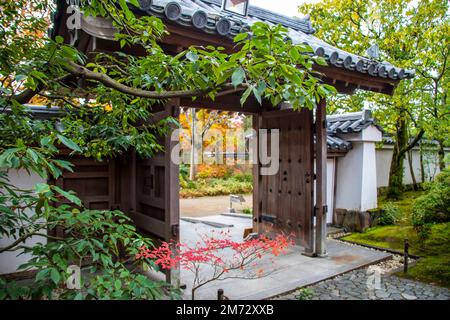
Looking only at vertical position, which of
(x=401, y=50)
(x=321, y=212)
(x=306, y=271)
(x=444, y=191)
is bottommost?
(x=306, y=271)

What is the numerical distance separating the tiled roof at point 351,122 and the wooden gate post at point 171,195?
16.8 feet

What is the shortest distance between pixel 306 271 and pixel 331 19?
7613 mm

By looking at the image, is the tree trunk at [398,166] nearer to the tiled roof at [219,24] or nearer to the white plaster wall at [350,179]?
the white plaster wall at [350,179]

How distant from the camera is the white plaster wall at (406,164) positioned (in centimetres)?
1009

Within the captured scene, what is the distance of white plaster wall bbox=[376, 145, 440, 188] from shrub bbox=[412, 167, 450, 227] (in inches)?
175

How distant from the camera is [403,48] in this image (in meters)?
7.96

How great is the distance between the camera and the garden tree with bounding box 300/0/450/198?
7293 millimetres

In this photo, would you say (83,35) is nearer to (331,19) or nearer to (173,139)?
(173,139)

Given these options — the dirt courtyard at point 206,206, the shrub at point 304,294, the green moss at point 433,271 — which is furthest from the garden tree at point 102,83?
the dirt courtyard at point 206,206

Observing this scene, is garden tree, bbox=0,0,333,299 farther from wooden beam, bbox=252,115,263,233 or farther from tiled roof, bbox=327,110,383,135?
tiled roof, bbox=327,110,383,135

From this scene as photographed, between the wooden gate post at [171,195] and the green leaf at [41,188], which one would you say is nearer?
the green leaf at [41,188]

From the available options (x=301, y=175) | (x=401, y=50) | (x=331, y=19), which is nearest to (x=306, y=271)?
(x=301, y=175)

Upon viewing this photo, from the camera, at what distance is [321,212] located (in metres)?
5.27

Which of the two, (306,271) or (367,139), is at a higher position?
(367,139)
